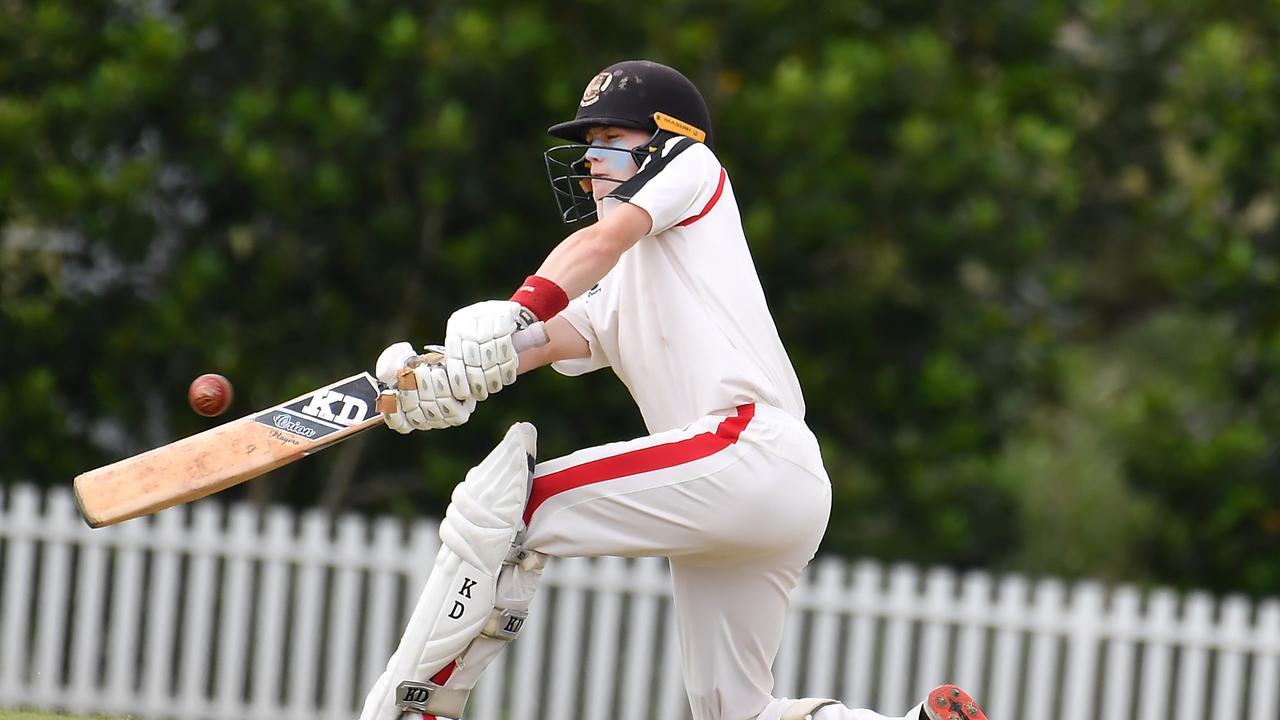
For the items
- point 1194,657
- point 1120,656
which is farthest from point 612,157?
point 1194,657

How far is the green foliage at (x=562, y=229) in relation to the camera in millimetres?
6824

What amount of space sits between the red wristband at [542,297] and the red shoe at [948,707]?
3.51 ft

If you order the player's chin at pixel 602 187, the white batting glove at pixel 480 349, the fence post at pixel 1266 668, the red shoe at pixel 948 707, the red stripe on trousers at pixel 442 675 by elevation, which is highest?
the player's chin at pixel 602 187

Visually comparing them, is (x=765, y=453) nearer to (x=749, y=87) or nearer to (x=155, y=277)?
Answer: (x=749, y=87)

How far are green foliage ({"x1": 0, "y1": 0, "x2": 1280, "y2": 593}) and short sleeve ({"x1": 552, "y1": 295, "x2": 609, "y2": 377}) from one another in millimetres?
3373

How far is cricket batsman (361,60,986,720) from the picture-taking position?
2.87 meters

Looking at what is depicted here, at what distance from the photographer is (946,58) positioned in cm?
702

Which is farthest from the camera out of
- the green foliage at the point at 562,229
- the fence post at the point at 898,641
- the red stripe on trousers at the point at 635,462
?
the green foliage at the point at 562,229

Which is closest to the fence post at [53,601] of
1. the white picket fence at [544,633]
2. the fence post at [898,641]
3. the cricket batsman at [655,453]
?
the white picket fence at [544,633]

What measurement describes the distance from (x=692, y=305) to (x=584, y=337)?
41cm

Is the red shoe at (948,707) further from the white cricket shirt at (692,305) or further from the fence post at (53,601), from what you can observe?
the fence post at (53,601)

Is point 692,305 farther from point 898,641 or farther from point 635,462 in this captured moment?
point 898,641

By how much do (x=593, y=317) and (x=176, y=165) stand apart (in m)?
4.34

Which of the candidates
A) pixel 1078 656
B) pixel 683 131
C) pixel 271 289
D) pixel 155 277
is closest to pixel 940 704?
pixel 683 131
